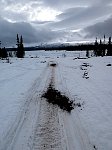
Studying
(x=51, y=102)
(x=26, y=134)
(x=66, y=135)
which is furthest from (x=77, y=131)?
(x=51, y=102)

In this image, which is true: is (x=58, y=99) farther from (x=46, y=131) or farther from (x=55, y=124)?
(x=46, y=131)

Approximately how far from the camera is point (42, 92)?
14.9m

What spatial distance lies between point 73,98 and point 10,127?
17.5 ft

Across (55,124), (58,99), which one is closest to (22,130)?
(55,124)

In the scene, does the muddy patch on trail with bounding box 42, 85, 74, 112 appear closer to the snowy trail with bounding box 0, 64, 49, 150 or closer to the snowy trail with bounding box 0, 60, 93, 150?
the snowy trail with bounding box 0, 60, 93, 150

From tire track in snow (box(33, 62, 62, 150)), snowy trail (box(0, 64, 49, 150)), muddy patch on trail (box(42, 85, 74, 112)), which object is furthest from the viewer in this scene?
muddy patch on trail (box(42, 85, 74, 112))

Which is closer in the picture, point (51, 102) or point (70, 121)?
point (70, 121)

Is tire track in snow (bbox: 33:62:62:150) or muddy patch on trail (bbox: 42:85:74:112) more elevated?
tire track in snow (bbox: 33:62:62:150)

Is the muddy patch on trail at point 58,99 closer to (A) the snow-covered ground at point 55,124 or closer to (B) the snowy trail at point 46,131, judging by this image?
(A) the snow-covered ground at point 55,124

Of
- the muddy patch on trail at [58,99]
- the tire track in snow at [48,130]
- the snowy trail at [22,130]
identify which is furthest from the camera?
the muddy patch on trail at [58,99]

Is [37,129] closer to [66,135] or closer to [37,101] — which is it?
[66,135]

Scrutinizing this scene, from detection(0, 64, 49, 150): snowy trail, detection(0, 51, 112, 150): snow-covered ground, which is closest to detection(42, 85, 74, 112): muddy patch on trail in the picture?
detection(0, 51, 112, 150): snow-covered ground

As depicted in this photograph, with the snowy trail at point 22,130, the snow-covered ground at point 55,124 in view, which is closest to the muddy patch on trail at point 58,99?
the snow-covered ground at point 55,124

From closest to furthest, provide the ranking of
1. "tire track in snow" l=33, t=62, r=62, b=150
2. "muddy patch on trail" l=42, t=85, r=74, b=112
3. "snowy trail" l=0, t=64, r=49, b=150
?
"tire track in snow" l=33, t=62, r=62, b=150
"snowy trail" l=0, t=64, r=49, b=150
"muddy patch on trail" l=42, t=85, r=74, b=112
